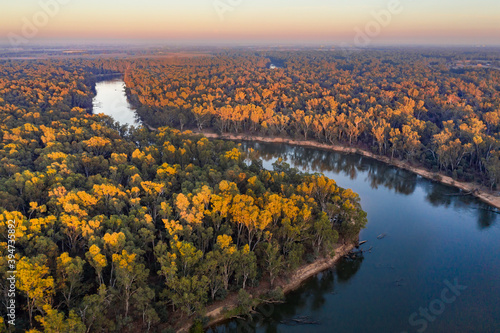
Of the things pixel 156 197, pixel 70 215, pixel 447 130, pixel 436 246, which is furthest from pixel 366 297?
pixel 447 130

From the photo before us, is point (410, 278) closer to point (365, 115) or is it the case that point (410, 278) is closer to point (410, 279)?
point (410, 279)

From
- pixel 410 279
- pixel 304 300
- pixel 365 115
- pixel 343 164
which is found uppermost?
pixel 365 115

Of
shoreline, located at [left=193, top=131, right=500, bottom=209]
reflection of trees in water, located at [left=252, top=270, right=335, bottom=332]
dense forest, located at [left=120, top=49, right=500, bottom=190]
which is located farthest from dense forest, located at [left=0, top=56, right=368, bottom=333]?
dense forest, located at [left=120, top=49, right=500, bottom=190]

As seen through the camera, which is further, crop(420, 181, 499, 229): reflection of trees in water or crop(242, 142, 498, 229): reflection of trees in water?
crop(242, 142, 498, 229): reflection of trees in water

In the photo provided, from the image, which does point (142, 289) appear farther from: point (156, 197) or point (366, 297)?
point (366, 297)

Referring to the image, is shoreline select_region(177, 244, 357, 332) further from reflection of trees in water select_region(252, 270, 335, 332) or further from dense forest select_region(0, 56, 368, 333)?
dense forest select_region(0, 56, 368, 333)

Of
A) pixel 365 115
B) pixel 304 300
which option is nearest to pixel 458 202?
pixel 365 115
